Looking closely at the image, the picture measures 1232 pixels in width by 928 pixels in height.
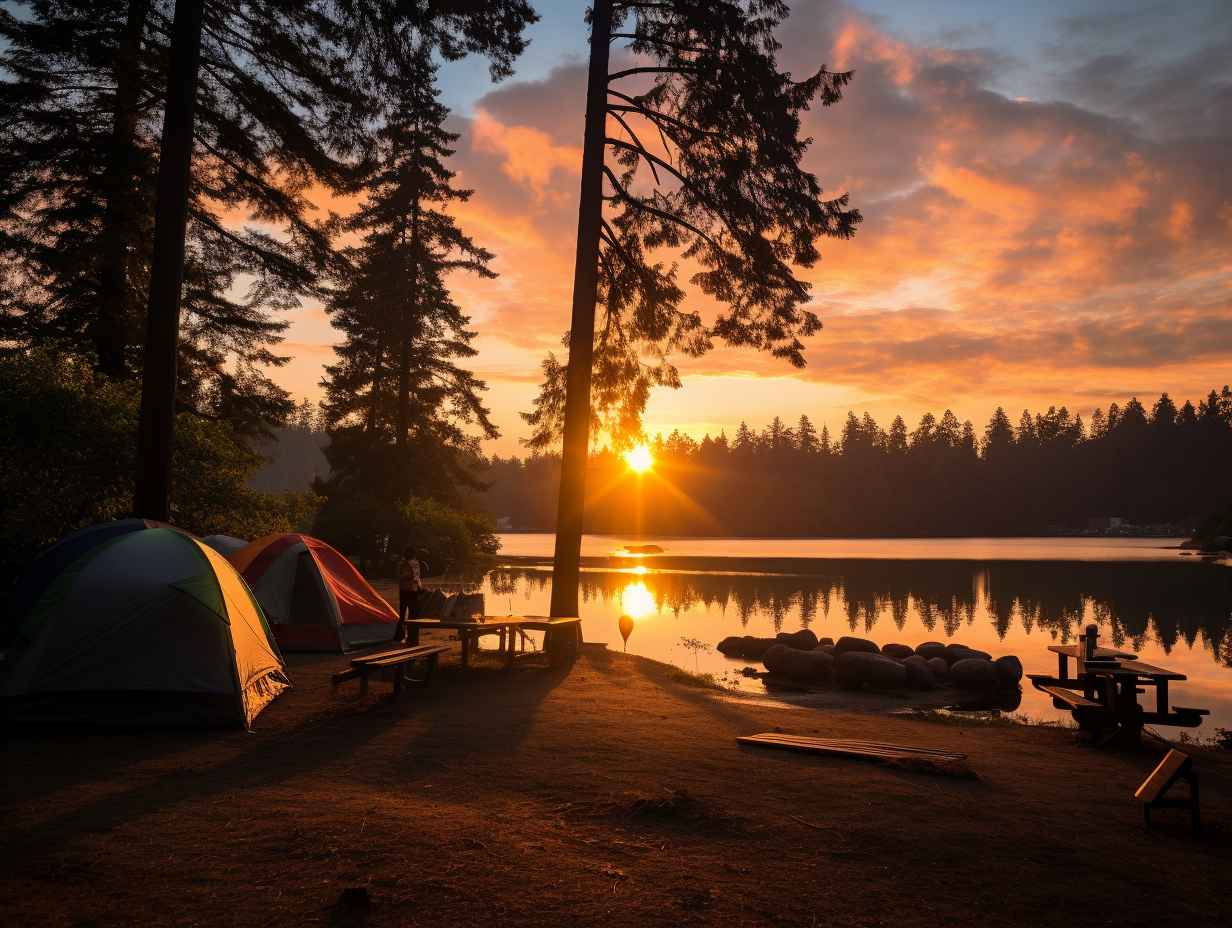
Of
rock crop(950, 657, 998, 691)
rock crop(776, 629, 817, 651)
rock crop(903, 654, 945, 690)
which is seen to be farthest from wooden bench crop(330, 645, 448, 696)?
rock crop(776, 629, 817, 651)

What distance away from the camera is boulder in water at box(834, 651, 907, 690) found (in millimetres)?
17875

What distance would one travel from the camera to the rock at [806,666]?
18625mm

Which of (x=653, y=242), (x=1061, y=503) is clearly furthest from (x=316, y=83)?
(x=1061, y=503)

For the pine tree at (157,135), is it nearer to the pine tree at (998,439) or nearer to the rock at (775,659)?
the rock at (775,659)

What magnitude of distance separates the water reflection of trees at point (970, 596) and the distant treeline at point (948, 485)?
80712mm

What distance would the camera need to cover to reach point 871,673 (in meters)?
17.9

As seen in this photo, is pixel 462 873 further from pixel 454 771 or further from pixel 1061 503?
pixel 1061 503

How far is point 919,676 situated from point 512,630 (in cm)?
989

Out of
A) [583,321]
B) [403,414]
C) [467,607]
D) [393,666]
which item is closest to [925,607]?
[403,414]

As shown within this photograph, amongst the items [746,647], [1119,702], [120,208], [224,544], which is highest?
[120,208]

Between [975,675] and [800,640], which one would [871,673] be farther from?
[800,640]

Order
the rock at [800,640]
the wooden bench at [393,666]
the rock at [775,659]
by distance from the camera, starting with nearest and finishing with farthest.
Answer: the wooden bench at [393,666]
the rock at [775,659]
the rock at [800,640]

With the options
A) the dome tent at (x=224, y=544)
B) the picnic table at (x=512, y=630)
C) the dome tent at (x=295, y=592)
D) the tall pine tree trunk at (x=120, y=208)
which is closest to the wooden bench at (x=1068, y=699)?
the picnic table at (x=512, y=630)

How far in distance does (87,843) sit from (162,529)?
16.3ft
